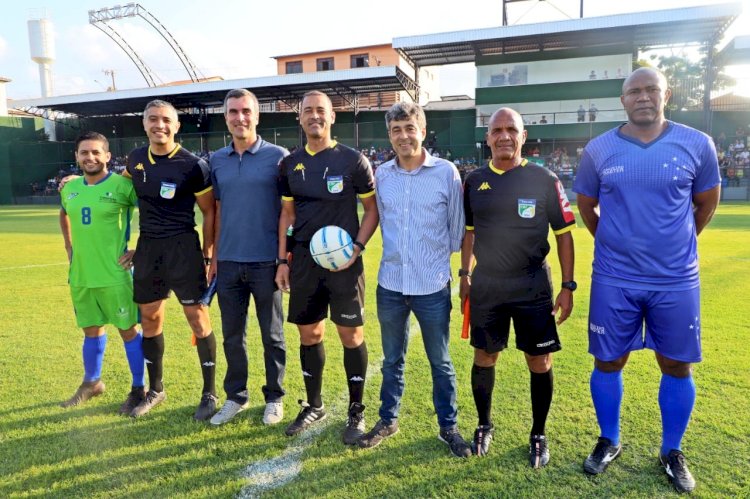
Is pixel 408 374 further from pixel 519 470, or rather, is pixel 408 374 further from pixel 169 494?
pixel 169 494

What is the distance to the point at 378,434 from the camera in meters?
3.38

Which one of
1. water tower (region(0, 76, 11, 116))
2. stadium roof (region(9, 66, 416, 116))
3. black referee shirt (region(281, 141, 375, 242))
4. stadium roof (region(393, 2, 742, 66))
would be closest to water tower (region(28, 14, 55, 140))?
water tower (region(0, 76, 11, 116))

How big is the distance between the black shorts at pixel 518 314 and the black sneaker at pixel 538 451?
0.54 meters

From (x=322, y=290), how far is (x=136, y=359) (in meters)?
1.71

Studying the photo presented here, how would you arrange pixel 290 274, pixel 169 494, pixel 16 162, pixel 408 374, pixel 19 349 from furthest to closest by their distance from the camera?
pixel 16 162 < pixel 19 349 < pixel 408 374 < pixel 290 274 < pixel 169 494

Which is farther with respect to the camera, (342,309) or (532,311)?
(342,309)

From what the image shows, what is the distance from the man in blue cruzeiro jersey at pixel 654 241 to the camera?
9.27 ft

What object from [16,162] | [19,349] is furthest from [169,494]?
[16,162]

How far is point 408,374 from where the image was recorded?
4457 millimetres

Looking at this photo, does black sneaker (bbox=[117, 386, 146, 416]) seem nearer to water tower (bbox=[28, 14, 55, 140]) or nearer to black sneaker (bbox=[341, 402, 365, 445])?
black sneaker (bbox=[341, 402, 365, 445])

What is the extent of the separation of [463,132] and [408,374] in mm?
31610

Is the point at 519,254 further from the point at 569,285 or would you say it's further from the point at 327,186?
the point at 327,186

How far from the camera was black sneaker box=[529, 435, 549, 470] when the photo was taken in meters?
3.07

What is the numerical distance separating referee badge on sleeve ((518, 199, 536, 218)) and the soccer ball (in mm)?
1072
